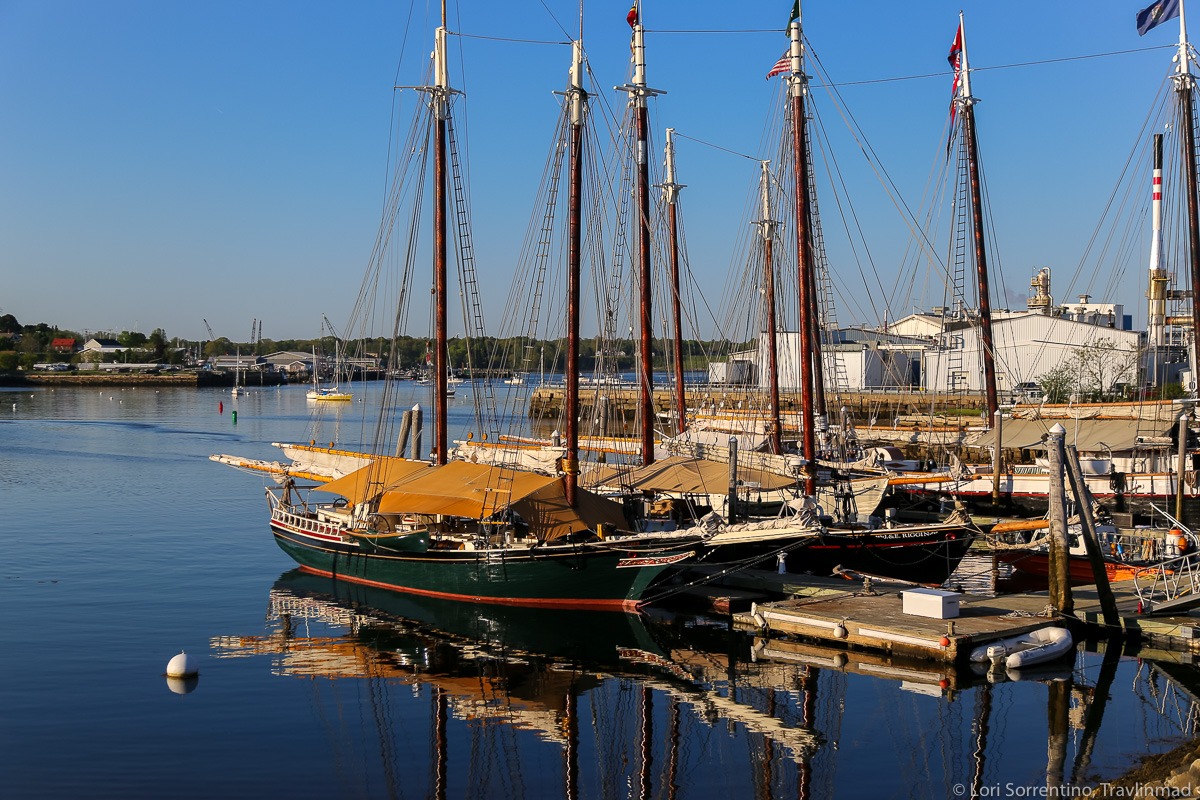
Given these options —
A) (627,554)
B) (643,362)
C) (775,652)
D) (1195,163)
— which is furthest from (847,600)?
(1195,163)

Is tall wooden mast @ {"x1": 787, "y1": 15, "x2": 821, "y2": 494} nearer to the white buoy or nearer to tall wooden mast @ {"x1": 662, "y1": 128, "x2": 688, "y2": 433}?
tall wooden mast @ {"x1": 662, "y1": 128, "x2": 688, "y2": 433}

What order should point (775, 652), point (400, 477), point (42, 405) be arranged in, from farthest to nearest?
point (42, 405), point (400, 477), point (775, 652)

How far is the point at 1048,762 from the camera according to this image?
22688mm

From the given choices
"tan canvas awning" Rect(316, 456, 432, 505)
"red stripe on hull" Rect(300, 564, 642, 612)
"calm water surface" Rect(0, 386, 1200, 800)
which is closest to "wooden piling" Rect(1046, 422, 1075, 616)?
"calm water surface" Rect(0, 386, 1200, 800)

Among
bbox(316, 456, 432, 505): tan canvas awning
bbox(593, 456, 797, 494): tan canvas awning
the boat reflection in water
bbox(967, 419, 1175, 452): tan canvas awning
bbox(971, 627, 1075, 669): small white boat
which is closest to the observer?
the boat reflection in water

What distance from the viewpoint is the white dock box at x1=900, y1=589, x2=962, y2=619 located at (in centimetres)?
3059

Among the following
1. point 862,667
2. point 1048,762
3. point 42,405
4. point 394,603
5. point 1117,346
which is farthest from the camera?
point 42,405

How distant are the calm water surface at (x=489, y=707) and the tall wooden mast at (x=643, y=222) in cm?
993

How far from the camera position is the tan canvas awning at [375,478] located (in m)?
40.0

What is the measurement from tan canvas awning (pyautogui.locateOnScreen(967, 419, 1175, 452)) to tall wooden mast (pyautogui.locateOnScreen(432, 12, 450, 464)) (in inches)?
973

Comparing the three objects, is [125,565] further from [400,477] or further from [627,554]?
[627,554]

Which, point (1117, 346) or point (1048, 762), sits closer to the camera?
point (1048, 762)

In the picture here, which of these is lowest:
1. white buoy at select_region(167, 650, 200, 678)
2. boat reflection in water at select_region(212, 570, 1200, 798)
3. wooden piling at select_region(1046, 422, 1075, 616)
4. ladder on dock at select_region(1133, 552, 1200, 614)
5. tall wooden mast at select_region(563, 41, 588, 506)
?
boat reflection in water at select_region(212, 570, 1200, 798)

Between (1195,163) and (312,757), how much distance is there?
41.6 meters
